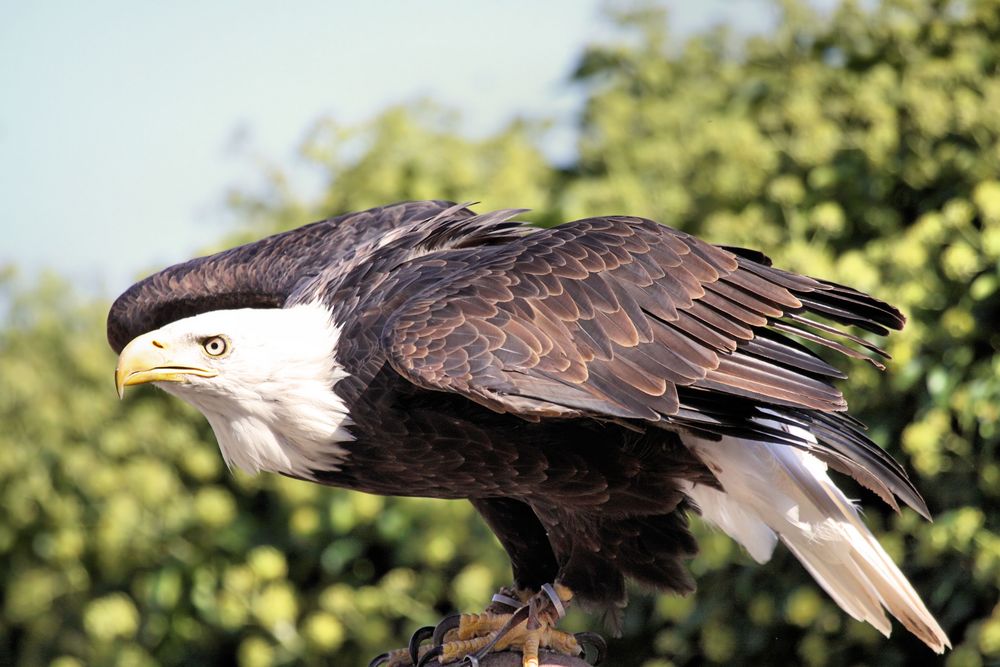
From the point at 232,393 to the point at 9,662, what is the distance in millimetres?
3976

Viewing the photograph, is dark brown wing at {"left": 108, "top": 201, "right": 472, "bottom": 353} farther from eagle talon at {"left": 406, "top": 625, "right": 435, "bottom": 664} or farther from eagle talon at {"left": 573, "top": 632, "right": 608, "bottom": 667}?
eagle talon at {"left": 573, "top": 632, "right": 608, "bottom": 667}

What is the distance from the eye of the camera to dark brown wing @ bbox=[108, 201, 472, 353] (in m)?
3.99

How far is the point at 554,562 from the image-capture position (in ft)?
12.6

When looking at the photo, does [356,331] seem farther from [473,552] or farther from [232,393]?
[473,552]

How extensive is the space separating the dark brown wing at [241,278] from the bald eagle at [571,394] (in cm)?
22

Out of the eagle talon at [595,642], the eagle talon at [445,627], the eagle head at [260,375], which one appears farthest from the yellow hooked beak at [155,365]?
the eagle talon at [595,642]

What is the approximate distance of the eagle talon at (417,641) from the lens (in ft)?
12.0

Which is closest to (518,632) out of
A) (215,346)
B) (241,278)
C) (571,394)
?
(571,394)

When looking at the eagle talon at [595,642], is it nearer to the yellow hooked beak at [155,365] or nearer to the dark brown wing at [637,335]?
the dark brown wing at [637,335]

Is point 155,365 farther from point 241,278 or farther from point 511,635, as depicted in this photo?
point 511,635

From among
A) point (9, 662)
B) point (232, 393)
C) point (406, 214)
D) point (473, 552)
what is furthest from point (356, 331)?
point (9, 662)

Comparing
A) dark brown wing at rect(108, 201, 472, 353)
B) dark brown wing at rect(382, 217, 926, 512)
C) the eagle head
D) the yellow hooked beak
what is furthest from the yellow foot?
dark brown wing at rect(108, 201, 472, 353)

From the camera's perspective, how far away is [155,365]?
3.31 m

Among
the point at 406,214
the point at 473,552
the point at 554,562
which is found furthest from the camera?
the point at 473,552
